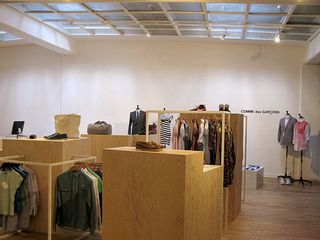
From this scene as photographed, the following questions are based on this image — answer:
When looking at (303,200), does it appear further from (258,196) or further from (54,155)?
(54,155)

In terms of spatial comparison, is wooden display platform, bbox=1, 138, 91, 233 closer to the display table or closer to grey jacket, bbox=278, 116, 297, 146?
the display table

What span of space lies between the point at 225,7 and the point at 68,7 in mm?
3079

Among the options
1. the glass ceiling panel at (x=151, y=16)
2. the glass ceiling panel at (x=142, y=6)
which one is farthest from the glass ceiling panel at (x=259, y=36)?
the glass ceiling panel at (x=142, y=6)

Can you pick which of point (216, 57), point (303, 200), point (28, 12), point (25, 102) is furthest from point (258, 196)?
point (25, 102)

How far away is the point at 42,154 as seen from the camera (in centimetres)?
484

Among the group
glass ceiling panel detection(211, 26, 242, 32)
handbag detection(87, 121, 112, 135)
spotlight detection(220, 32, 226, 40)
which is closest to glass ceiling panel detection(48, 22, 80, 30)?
handbag detection(87, 121, 112, 135)

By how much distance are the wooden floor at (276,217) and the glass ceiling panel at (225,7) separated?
12.0ft

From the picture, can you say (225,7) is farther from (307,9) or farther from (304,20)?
(304,20)

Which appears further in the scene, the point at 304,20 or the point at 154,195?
the point at 304,20

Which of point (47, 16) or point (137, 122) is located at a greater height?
point (47, 16)

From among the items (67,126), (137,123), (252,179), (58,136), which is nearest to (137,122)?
(137,123)

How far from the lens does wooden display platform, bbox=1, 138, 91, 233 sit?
477 cm

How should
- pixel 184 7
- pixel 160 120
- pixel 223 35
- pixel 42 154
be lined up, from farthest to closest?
pixel 223 35, pixel 160 120, pixel 184 7, pixel 42 154

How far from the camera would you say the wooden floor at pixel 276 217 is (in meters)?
4.93
